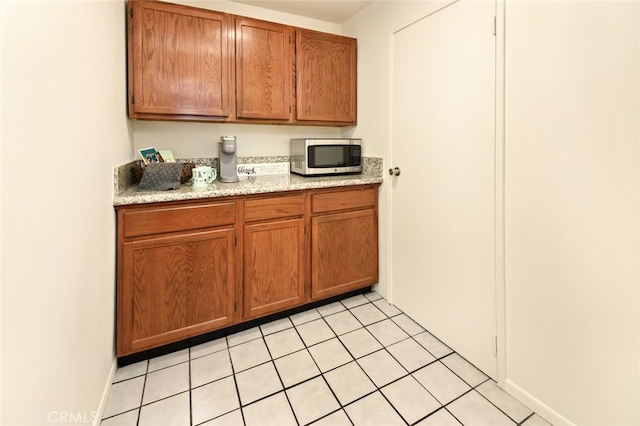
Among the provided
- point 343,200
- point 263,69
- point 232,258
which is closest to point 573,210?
point 343,200

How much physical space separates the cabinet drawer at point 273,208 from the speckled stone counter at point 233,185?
64mm

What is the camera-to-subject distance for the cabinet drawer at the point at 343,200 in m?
2.16

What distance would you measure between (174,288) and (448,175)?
1686mm

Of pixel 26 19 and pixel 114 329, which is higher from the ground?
pixel 26 19

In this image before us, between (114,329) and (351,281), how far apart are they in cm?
152

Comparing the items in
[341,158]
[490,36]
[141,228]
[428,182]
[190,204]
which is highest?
[490,36]

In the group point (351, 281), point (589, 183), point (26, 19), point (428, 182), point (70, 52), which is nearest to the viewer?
point (26, 19)

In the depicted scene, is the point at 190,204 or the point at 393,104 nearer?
the point at 190,204

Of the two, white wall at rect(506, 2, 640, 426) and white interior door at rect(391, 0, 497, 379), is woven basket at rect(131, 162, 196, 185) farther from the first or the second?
white wall at rect(506, 2, 640, 426)

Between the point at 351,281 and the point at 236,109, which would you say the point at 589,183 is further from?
the point at 236,109

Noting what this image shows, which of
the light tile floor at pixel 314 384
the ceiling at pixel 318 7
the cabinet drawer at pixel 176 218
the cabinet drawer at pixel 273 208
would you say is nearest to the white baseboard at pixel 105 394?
the light tile floor at pixel 314 384

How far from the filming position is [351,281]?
2.37 m

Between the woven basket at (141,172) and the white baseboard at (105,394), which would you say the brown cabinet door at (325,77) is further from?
the white baseboard at (105,394)

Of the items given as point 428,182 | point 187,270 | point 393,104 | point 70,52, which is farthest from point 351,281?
point 70,52
